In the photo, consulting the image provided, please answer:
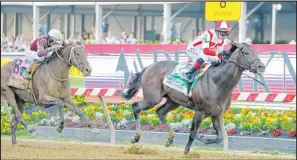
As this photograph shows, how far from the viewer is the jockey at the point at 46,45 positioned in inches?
511

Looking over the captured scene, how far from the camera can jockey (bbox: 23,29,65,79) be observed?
13.0 meters

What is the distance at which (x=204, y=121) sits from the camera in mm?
13969

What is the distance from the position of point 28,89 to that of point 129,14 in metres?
11.1

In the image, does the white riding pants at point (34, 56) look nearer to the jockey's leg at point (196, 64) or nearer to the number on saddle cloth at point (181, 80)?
the number on saddle cloth at point (181, 80)

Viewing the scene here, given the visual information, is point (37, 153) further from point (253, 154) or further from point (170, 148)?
point (253, 154)

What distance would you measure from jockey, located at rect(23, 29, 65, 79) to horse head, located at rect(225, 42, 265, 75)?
2.80 metres

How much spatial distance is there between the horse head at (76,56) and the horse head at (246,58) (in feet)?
7.16

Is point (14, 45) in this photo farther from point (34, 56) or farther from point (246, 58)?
point (246, 58)

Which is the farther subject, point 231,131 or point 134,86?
point 231,131

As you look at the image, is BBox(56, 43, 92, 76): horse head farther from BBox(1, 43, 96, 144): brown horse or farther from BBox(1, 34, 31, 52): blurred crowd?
BBox(1, 34, 31, 52): blurred crowd

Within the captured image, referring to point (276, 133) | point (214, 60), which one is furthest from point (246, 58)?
point (276, 133)

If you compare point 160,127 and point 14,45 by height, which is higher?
point 14,45

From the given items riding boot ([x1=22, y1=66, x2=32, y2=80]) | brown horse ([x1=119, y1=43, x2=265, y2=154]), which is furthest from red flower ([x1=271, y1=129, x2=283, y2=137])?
riding boot ([x1=22, y1=66, x2=32, y2=80])

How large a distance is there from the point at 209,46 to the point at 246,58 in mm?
666
